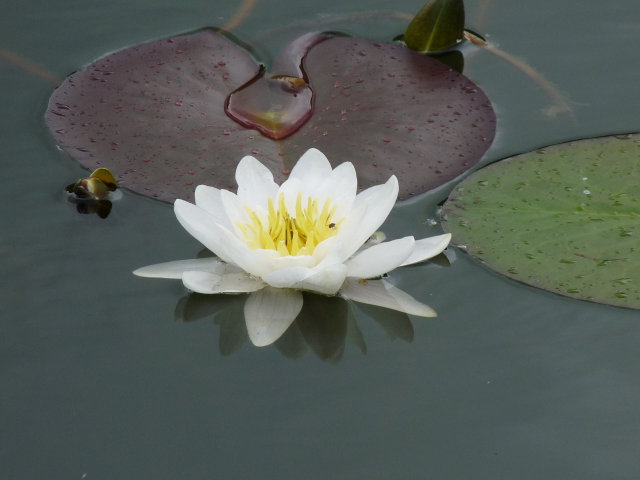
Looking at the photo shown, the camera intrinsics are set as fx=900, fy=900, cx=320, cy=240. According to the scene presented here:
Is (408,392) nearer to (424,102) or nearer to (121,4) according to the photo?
(424,102)

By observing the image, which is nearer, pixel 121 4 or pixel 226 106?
pixel 226 106

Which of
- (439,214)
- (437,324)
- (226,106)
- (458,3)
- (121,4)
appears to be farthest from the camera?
(121,4)

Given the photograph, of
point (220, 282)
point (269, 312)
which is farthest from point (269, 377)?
point (220, 282)

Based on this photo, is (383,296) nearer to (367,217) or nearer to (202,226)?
(367,217)

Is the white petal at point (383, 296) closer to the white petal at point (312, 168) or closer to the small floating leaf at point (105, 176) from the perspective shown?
the white petal at point (312, 168)

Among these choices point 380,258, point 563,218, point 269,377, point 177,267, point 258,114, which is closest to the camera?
point 269,377

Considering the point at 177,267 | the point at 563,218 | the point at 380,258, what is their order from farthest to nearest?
the point at 563,218, the point at 177,267, the point at 380,258

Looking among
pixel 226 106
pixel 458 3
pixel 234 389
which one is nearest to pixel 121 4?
pixel 226 106

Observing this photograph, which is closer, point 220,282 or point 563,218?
point 220,282
